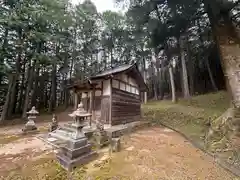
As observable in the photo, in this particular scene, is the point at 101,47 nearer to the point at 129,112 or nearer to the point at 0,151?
the point at 129,112

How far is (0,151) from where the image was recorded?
4859mm

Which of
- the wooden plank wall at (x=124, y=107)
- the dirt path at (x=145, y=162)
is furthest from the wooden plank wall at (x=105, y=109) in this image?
the dirt path at (x=145, y=162)

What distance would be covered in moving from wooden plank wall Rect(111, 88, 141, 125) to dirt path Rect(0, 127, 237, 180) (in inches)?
95.5

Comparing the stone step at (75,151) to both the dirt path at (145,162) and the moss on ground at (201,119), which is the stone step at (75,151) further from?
the moss on ground at (201,119)

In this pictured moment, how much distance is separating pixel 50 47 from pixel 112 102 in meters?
12.4

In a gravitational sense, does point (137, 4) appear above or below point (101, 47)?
below

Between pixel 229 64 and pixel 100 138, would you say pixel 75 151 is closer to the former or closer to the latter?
pixel 100 138

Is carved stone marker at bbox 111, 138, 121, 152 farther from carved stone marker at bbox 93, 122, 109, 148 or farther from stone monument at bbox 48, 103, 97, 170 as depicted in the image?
stone monument at bbox 48, 103, 97, 170

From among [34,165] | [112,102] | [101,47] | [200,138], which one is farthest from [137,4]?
[101,47]

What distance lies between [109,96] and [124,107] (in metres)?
1.74

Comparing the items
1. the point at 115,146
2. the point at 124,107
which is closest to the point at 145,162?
the point at 115,146

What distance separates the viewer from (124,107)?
8.76 meters

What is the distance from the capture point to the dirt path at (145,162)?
129 inches

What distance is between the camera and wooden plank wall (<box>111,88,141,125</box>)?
7679 mm
